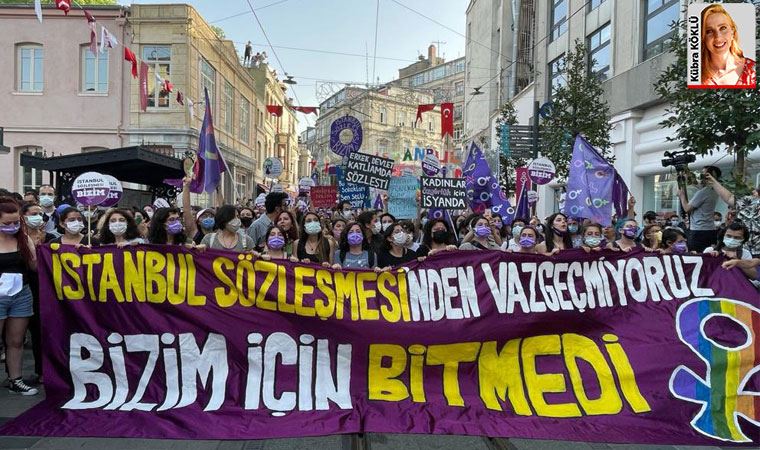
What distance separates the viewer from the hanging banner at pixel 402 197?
394 inches

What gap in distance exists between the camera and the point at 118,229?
18.8ft

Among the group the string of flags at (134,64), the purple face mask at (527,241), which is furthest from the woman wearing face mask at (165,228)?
the string of flags at (134,64)

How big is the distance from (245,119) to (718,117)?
1286 inches

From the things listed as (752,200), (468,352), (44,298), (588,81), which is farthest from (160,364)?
(588,81)

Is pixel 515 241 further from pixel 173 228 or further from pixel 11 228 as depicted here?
pixel 11 228

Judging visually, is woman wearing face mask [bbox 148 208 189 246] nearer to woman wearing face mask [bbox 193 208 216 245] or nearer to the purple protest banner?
woman wearing face mask [bbox 193 208 216 245]

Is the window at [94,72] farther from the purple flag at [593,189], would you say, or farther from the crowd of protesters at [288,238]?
the purple flag at [593,189]

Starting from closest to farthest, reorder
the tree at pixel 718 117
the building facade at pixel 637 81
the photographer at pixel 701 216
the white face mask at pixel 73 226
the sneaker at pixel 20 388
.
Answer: the sneaker at pixel 20 388
the white face mask at pixel 73 226
the tree at pixel 718 117
the photographer at pixel 701 216
the building facade at pixel 637 81

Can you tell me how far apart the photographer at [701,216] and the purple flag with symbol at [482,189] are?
357 cm

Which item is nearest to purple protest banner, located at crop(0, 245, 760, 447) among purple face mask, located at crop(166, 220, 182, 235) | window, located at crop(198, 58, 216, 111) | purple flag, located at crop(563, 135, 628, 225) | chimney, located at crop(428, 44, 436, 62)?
purple face mask, located at crop(166, 220, 182, 235)

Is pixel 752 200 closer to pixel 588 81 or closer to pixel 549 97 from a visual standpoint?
pixel 588 81

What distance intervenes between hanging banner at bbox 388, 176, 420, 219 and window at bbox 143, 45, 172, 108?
1668 cm

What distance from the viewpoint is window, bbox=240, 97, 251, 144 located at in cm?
3588

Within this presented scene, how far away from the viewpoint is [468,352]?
15.3 feet
